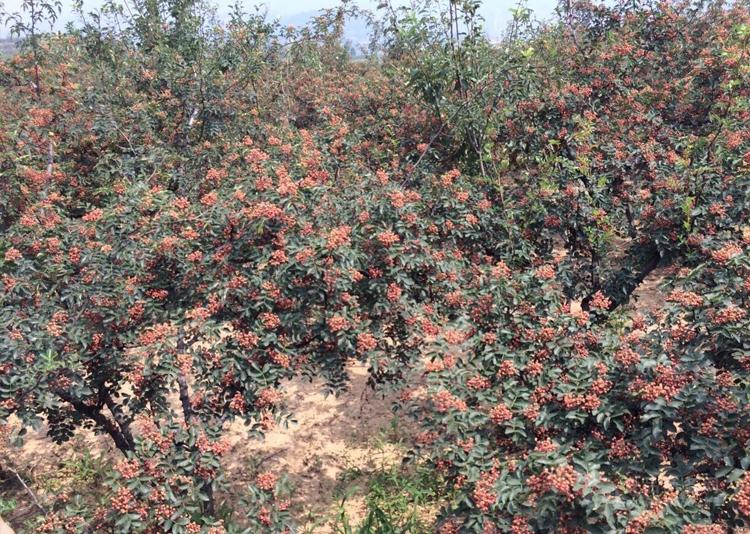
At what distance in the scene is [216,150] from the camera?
7.79 m

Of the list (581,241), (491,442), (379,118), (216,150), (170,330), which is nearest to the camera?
(491,442)

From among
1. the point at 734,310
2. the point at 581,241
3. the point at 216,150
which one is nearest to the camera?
the point at 734,310

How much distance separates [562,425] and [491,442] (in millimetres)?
441

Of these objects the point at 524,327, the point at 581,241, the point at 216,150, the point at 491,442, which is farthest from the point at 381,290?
the point at 216,150

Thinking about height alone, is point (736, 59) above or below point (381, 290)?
above

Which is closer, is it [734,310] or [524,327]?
[734,310]

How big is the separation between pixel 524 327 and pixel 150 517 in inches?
105

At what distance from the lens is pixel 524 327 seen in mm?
3793

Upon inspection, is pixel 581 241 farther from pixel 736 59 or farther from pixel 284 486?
pixel 284 486

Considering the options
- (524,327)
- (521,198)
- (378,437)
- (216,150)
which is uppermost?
(216,150)

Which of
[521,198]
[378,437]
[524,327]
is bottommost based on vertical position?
[378,437]

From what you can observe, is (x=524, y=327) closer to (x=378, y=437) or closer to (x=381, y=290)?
(x=381, y=290)

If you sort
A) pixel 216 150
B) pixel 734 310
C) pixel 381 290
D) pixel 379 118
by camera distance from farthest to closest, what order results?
1. pixel 379 118
2. pixel 216 150
3. pixel 381 290
4. pixel 734 310

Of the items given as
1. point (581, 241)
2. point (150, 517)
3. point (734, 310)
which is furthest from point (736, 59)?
point (150, 517)
